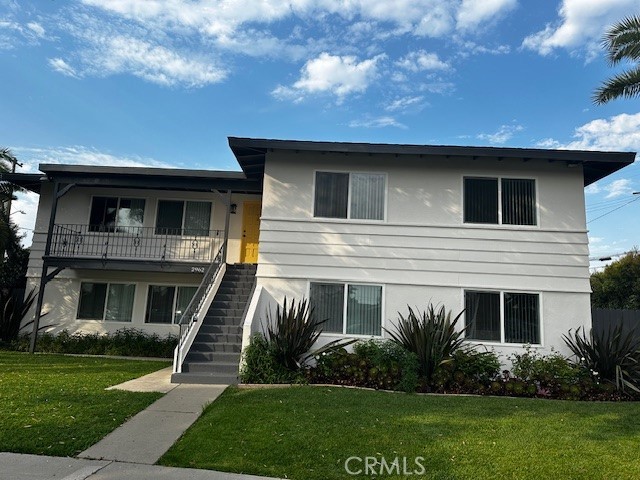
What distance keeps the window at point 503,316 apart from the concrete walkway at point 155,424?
240 inches

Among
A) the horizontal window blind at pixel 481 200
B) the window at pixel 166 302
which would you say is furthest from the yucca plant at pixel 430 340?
the window at pixel 166 302

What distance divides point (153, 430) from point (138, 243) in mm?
10130

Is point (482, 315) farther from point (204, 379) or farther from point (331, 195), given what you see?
point (204, 379)

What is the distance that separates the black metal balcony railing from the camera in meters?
15.0

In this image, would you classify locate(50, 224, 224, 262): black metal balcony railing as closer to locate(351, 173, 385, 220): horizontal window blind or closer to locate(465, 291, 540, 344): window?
locate(351, 173, 385, 220): horizontal window blind

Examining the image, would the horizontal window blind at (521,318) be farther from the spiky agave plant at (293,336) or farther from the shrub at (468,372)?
the spiky agave plant at (293,336)

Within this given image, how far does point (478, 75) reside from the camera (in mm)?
15508

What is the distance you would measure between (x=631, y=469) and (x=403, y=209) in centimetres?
764

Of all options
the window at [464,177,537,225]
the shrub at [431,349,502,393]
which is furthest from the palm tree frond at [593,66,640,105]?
the shrub at [431,349,502,393]

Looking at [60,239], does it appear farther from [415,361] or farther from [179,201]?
[415,361]

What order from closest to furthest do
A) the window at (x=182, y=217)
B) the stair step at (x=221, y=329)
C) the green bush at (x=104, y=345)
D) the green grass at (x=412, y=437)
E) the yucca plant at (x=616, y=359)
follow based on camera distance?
the green grass at (x=412, y=437) < the yucca plant at (x=616, y=359) < the stair step at (x=221, y=329) < the green bush at (x=104, y=345) < the window at (x=182, y=217)

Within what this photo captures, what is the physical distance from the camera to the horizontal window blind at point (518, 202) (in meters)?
11.5

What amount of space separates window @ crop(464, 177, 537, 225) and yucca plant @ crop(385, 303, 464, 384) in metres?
2.84

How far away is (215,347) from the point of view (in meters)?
10.4
